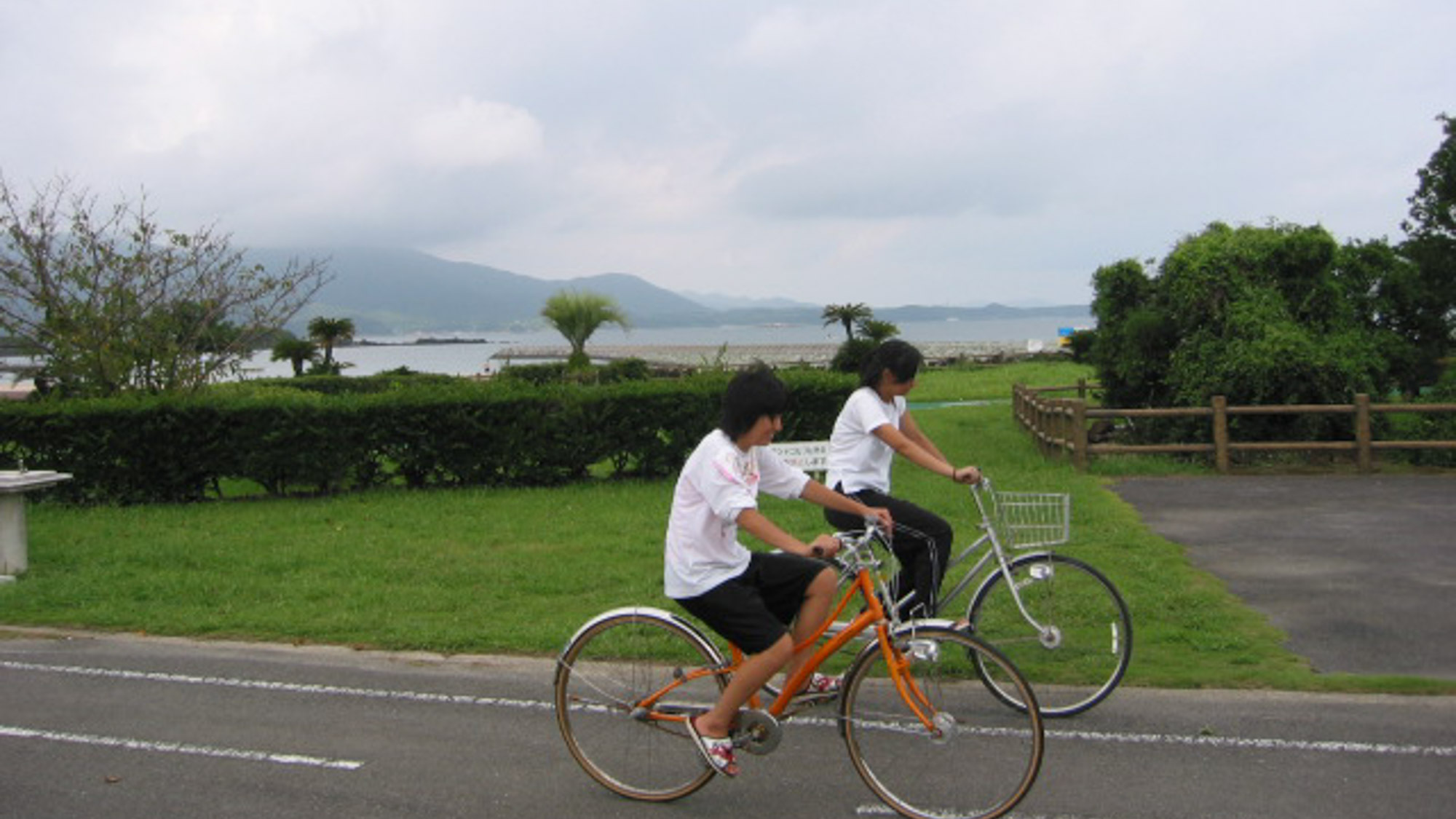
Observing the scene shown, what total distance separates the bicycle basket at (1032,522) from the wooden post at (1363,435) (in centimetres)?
1114

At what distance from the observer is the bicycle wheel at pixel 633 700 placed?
470 cm

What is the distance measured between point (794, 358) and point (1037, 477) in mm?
53404

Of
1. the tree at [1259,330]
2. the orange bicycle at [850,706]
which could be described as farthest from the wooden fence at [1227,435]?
the orange bicycle at [850,706]

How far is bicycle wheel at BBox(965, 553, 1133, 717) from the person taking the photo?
576cm

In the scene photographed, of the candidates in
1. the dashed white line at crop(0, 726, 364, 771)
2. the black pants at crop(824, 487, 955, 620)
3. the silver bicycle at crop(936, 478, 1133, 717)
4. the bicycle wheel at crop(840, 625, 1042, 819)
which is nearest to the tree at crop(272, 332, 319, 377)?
the dashed white line at crop(0, 726, 364, 771)

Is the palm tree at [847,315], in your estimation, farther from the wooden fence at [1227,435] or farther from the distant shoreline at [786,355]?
the wooden fence at [1227,435]

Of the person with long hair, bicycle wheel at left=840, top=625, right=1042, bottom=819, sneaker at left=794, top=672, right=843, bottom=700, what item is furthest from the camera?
the person with long hair

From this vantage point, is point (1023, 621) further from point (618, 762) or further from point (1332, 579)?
point (1332, 579)

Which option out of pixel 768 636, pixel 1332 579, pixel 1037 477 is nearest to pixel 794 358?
pixel 1037 477

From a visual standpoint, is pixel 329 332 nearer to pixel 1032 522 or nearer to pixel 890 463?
pixel 890 463

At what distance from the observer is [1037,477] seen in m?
15.2

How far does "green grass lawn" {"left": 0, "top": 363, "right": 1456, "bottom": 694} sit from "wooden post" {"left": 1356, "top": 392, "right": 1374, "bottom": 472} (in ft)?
12.1

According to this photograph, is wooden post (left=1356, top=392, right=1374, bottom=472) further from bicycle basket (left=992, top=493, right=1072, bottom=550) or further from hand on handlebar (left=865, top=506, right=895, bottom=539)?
hand on handlebar (left=865, top=506, right=895, bottom=539)

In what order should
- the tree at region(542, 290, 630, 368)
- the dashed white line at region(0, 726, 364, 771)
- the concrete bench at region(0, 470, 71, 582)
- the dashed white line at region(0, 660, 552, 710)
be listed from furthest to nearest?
the tree at region(542, 290, 630, 368), the concrete bench at region(0, 470, 71, 582), the dashed white line at region(0, 660, 552, 710), the dashed white line at region(0, 726, 364, 771)
